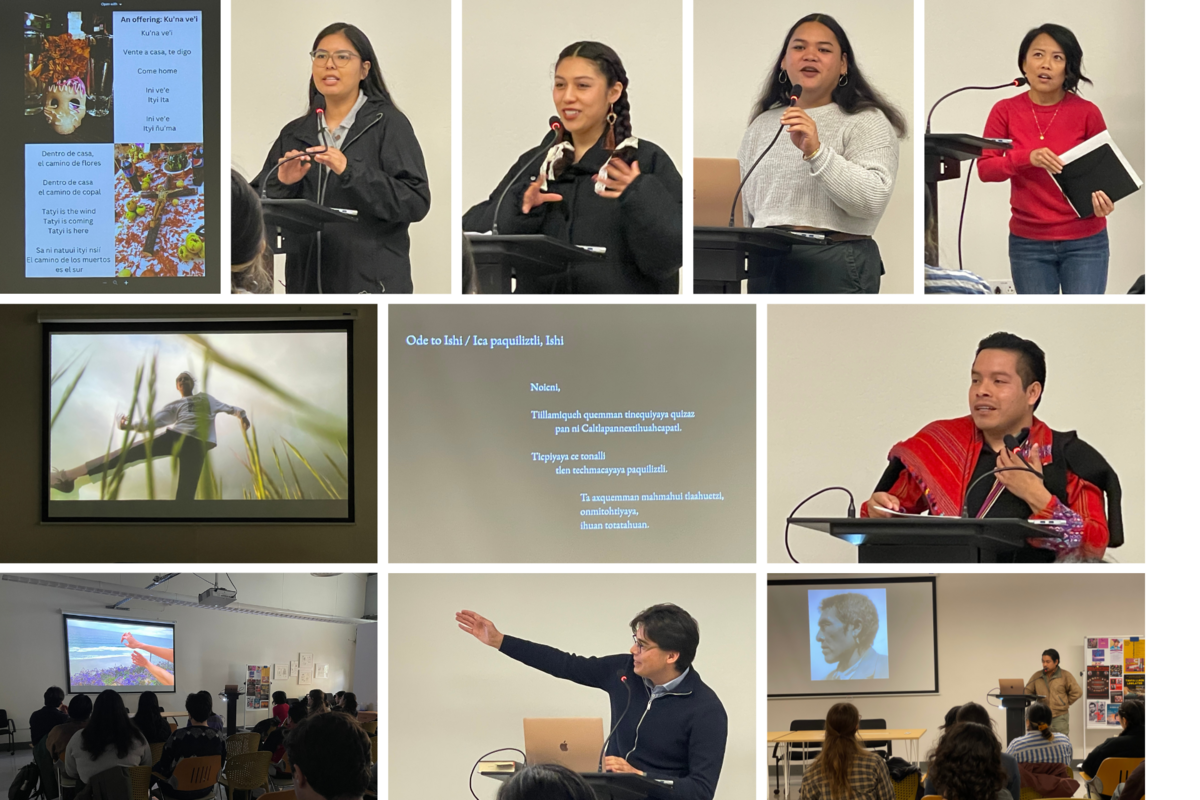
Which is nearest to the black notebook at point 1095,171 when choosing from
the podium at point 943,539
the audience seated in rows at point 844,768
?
the podium at point 943,539

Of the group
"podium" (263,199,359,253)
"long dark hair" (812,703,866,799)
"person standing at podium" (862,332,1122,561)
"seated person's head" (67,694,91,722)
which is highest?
"podium" (263,199,359,253)

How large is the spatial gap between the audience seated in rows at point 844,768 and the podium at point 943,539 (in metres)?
0.51

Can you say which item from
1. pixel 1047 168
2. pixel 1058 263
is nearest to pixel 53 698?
pixel 1058 263

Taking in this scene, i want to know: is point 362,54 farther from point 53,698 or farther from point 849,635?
point 849,635

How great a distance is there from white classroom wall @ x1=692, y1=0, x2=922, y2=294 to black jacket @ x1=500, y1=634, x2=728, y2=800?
1474 mm

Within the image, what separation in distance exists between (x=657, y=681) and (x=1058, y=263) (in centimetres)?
190

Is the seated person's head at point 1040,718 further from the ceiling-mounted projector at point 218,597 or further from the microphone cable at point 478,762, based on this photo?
the ceiling-mounted projector at point 218,597

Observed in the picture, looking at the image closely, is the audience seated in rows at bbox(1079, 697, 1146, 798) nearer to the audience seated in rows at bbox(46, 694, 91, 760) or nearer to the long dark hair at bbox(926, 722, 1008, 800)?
the long dark hair at bbox(926, 722, 1008, 800)

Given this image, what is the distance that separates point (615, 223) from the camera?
361cm

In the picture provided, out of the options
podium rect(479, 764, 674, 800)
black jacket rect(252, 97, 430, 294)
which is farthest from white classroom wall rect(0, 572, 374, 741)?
black jacket rect(252, 97, 430, 294)

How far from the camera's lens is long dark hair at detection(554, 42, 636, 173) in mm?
3621

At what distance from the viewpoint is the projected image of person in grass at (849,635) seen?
3520mm

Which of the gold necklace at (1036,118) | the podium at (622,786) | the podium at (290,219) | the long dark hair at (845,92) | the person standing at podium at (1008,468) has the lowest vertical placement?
the podium at (622,786)
